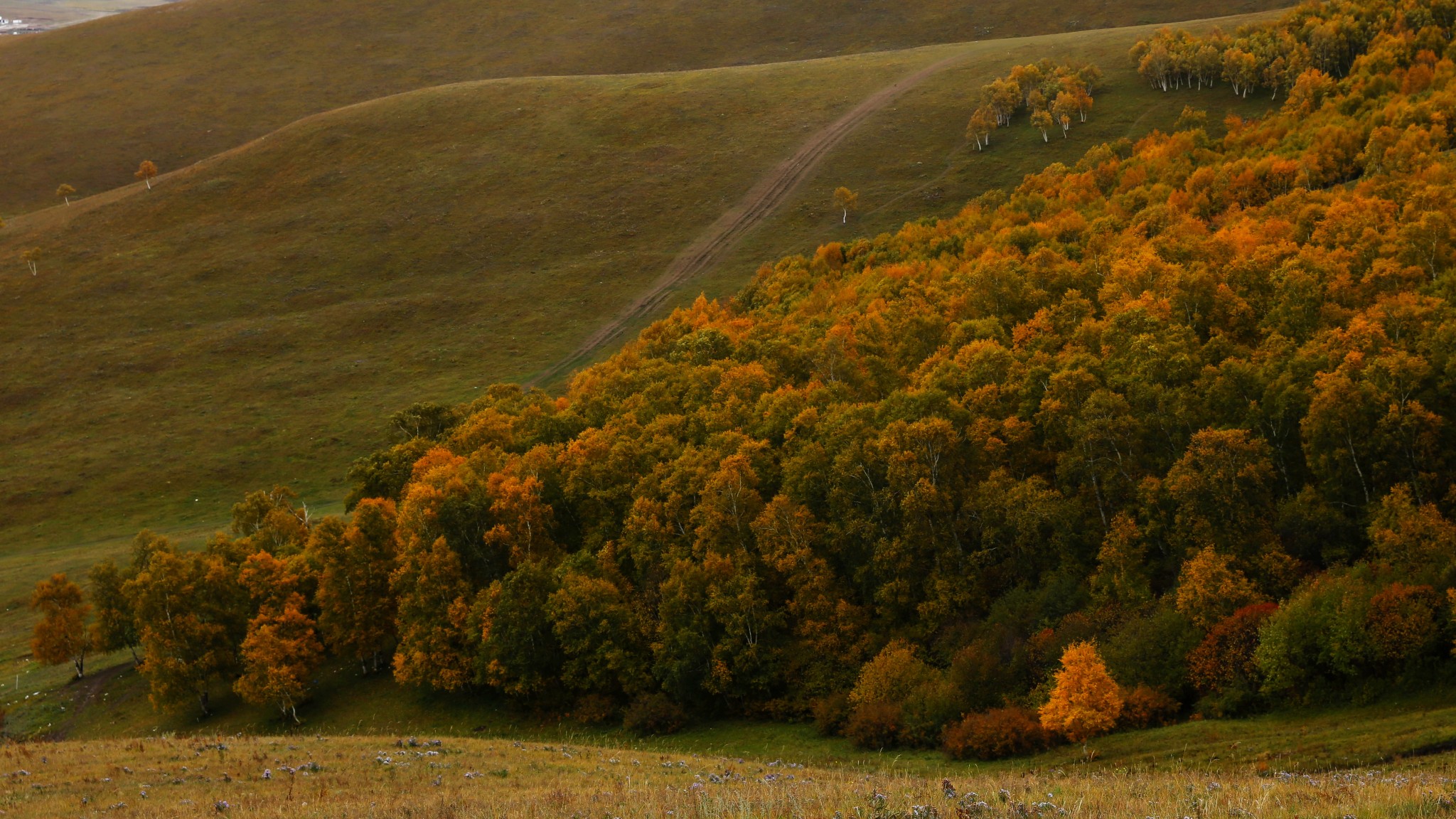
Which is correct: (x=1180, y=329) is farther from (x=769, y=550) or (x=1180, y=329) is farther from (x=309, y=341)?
(x=309, y=341)

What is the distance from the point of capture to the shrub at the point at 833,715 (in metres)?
62.1

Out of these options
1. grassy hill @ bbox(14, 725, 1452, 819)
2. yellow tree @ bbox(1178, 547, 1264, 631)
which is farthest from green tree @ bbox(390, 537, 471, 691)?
yellow tree @ bbox(1178, 547, 1264, 631)

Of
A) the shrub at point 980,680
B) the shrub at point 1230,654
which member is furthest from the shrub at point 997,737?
the shrub at point 1230,654

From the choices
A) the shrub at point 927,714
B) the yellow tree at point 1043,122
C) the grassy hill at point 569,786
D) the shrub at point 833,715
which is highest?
the yellow tree at point 1043,122

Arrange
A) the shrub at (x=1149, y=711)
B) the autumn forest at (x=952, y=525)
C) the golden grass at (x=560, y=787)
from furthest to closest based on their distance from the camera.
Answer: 1. the autumn forest at (x=952, y=525)
2. the shrub at (x=1149, y=711)
3. the golden grass at (x=560, y=787)

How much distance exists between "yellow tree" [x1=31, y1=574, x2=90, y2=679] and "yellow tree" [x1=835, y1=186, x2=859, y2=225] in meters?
129

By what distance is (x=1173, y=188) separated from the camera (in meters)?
129

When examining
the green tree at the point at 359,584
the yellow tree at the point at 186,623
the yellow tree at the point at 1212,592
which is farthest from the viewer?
the green tree at the point at 359,584

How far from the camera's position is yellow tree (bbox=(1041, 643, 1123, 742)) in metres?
52.5

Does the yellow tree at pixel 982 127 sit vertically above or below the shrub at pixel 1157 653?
above

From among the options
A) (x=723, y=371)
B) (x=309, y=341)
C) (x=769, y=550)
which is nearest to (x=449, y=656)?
(x=769, y=550)

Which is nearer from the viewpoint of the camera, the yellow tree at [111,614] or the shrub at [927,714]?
the shrub at [927,714]

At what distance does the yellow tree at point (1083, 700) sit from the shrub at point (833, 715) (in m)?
12.4

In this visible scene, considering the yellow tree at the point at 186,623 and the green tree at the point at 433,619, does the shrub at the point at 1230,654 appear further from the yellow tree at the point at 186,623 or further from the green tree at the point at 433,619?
the yellow tree at the point at 186,623
